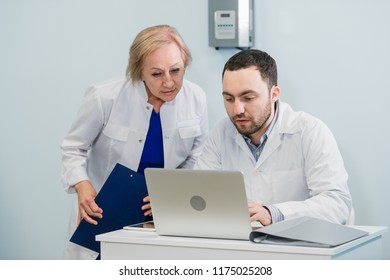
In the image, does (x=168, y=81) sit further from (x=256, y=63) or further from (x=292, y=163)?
(x=292, y=163)

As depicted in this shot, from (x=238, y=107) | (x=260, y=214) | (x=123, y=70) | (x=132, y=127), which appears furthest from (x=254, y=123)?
(x=123, y=70)

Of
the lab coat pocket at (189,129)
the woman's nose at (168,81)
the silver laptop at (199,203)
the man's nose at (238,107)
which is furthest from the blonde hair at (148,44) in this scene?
the silver laptop at (199,203)

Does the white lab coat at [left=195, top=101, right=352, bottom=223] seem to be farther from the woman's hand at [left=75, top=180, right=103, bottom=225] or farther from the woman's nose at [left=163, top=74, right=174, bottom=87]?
the woman's hand at [left=75, top=180, right=103, bottom=225]

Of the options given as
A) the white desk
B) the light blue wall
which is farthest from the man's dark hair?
the light blue wall

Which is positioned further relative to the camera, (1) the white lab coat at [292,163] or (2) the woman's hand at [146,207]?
(2) the woman's hand at [146,207]

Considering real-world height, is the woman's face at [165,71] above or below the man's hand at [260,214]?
above

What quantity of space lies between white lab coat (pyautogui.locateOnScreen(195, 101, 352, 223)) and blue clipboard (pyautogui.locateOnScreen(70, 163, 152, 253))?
28 centimetres

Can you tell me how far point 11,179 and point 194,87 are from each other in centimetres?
131

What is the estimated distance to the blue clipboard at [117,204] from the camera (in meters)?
2.35

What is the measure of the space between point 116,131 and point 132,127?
6 cm

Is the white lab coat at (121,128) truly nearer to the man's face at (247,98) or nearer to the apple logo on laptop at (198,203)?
the man's face at (247,98)
